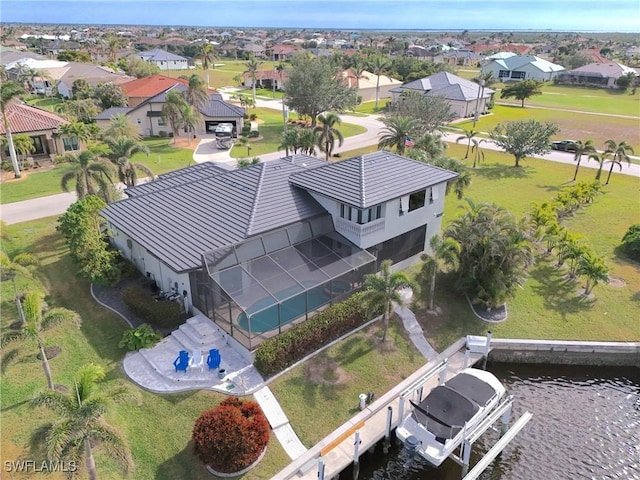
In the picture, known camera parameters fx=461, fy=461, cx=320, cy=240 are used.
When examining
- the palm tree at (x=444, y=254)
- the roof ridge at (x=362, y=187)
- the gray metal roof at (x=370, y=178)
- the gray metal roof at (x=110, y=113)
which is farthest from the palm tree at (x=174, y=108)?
the palm tree at (x=444, y=254)

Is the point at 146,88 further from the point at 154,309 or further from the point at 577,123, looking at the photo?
the point at 577,123

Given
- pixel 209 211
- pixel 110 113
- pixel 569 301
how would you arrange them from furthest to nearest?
1. pixel 110 113
2. pixel 569 301
3. pixel 209 211

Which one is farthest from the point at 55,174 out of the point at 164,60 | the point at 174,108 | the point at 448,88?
the point at 164,60

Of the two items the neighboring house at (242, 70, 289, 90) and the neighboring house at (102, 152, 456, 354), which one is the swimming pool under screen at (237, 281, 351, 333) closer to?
the neighboring house at (102, 152, 456, 354)

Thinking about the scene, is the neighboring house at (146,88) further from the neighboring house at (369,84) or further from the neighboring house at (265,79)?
the neighboring house at (265,79)

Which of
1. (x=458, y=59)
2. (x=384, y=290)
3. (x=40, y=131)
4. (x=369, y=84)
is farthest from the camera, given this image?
(x=458, y=59)

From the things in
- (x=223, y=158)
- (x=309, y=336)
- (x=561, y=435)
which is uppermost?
(x=309, y=336)

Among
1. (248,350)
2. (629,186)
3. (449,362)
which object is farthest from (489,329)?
(629,186)
